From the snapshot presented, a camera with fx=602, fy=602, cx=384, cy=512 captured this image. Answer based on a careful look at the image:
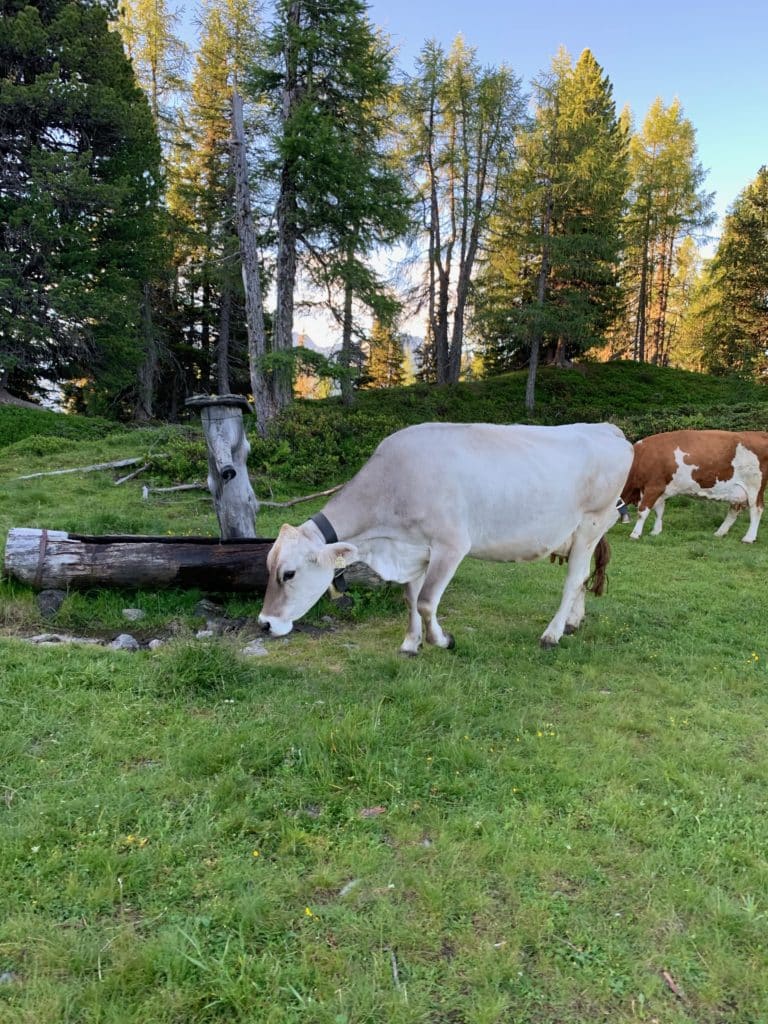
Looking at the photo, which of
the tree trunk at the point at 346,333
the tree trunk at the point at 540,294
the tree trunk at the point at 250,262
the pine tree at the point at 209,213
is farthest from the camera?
the tree trunk at the point at 540,294

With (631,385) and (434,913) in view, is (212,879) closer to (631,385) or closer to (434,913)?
(434,913)

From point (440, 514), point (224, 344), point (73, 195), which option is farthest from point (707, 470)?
point (224, 344)

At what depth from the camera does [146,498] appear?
10883 millimetres

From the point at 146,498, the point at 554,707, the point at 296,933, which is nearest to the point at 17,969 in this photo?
the point at 296,933

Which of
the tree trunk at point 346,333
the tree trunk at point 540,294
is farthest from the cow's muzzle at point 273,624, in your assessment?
→ the tree trunk at point 540,294

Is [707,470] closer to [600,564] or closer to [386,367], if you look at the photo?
[600,564]

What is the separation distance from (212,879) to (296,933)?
42 cm

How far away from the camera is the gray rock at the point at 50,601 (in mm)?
5383

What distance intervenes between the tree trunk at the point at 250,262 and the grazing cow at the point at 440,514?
34.6 feet

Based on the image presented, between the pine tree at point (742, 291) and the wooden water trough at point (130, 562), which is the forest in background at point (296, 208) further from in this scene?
the wooden water trough at point (130, 562)

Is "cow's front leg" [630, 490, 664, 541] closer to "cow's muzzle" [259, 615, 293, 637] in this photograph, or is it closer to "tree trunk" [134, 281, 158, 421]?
"cow's muzzle" [259, 615, 293, 637]

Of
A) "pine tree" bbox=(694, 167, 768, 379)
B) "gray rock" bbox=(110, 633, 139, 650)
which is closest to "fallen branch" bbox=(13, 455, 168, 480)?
"gray rock" bbox=(110, 633, 139, 650)

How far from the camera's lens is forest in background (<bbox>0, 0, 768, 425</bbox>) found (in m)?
15.8

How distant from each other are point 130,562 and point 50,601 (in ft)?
2.46
